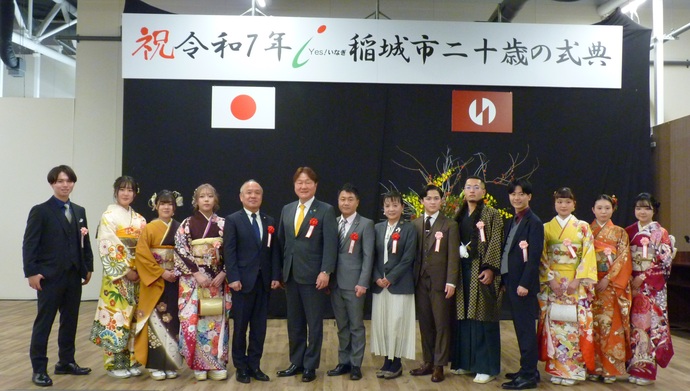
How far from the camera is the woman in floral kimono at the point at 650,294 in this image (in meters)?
4.11

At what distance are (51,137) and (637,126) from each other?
22.3 feet

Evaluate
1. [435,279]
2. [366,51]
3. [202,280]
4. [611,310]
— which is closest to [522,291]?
[435,279]

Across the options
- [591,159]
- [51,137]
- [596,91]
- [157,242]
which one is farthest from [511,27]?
[51,137]

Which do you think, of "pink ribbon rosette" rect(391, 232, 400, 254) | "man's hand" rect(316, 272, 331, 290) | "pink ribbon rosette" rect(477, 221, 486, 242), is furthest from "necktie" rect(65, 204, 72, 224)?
"pink ribbon rosette" rect(477, 221, 486, 242)

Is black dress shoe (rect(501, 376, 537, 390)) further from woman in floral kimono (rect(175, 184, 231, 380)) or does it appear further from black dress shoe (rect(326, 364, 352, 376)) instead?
woman in floral kimono (rect(175, 184, 231, 380))

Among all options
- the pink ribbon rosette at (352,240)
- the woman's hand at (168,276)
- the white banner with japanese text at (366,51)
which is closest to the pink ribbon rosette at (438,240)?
the pink ribbon rosette at (352,240)

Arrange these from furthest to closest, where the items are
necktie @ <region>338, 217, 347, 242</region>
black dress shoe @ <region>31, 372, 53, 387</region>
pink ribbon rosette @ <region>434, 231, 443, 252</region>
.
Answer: necktie @ <region>338, 217, 347, 242</region> < pink ribbon rosette @ <region>434, 231, 443, 252</region> < black dress shoe @ <region>31, 372, 53, 387</region>

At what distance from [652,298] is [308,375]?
2.34 metres

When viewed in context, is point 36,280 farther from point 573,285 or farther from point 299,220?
point 573,285

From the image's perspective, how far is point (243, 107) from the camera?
259 inches

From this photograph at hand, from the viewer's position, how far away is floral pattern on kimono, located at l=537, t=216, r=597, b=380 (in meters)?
3.94

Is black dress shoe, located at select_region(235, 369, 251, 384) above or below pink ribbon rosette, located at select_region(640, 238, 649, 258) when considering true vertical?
below

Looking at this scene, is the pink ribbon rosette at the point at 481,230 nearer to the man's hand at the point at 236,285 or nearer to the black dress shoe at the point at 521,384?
the black dress shoe at the point at 521,384

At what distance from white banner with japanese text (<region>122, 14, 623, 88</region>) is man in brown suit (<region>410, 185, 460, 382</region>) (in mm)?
2721
